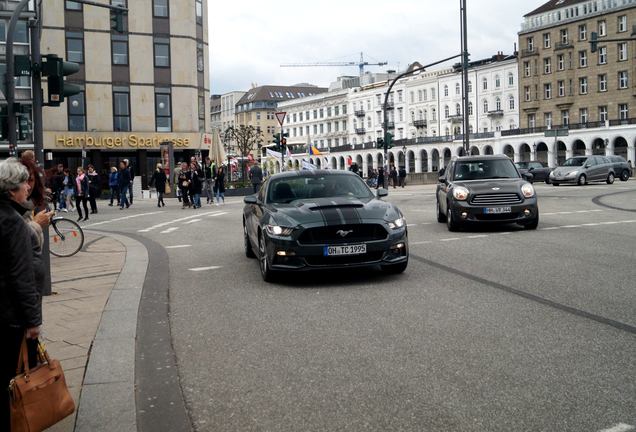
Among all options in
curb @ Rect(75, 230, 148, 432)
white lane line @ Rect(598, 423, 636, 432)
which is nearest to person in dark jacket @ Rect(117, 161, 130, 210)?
curb @ Rect(75, 230, 148, 432)

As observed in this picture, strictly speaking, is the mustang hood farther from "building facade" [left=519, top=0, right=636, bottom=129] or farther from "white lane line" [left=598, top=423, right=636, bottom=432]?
"building facade" [left=519, top=0, right=636, bottom=129]

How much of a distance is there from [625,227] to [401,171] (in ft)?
138

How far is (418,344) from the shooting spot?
5.87 m

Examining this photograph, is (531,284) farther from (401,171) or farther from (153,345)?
(401,171)

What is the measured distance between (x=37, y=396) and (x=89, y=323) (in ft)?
11.7

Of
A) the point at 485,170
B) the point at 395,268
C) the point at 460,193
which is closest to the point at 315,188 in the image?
the point at 395,268

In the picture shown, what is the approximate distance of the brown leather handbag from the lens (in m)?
3.50

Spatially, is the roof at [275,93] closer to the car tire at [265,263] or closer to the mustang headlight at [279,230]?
the car tire at [265,263]

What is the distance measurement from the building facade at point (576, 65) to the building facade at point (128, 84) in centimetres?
5199

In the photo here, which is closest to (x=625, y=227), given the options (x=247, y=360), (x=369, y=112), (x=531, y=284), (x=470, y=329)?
(x=531, y=284)

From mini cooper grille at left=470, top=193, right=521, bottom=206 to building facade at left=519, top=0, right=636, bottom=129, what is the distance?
72617 mm

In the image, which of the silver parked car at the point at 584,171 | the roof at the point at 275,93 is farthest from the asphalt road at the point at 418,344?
the roof at the point at 275,93

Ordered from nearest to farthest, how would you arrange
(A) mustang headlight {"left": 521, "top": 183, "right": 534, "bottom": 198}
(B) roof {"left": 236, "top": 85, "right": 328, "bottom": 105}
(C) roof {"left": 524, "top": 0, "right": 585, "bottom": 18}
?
1. (A) mustang headlight {"left": 521, "top": 183, "right": 534, "bottom": 198}
2. (C) roof {"left": 524, "top": 0, "right": 585, "bottom": 18}
3. (B) roof {"left": 236, "top": 85, "right": 328, "bottom": 105}

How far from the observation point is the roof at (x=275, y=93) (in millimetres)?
174250
